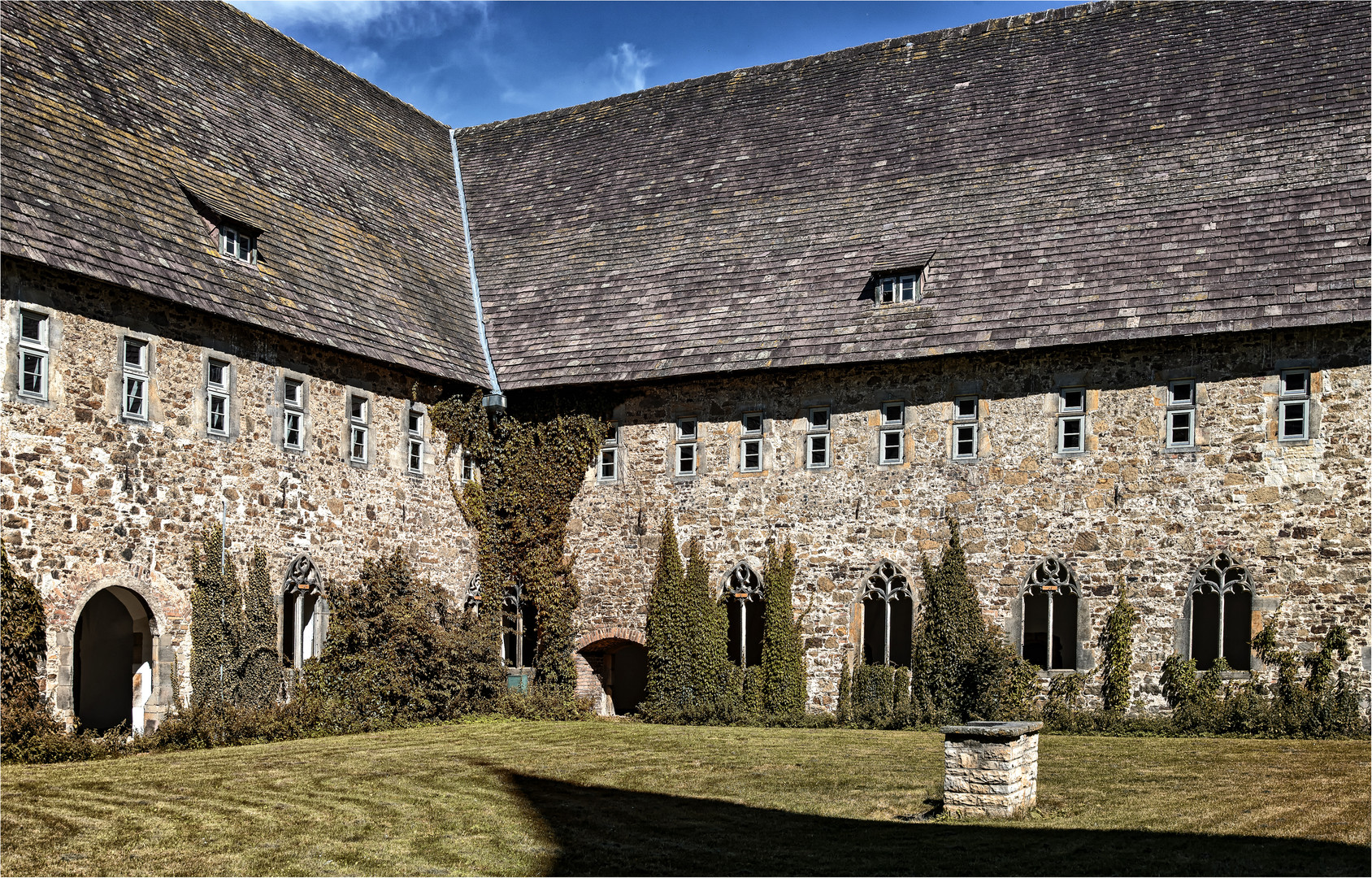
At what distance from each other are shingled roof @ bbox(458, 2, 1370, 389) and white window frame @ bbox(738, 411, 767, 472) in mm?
1003

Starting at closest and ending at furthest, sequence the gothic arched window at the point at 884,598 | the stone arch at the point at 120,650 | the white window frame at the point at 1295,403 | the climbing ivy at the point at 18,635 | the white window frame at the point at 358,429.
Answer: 1. the climbing ivy at the point at 18,635
2. the stone arch at the point at 120,650
3. the white window frame at the point at 1295,403
4. the white window frame at the point at 358,429
5. the gothic arched window at the point at 884,598

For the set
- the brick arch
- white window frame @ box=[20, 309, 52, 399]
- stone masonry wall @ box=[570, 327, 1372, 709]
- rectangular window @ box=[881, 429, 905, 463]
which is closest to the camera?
white window frame @ box=[20, 309, 52, 399]

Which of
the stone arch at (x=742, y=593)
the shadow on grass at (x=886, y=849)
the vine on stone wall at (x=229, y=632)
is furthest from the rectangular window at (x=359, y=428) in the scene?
the shadow on grass at (x=886, y=849)

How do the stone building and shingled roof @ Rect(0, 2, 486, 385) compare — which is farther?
the stone building

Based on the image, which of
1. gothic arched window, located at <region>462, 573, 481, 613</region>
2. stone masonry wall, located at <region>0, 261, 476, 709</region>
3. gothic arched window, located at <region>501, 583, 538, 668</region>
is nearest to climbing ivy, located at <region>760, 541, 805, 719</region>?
gothic arched window, located at <region>501, 583, 538, 668</region>

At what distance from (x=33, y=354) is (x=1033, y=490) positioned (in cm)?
1355

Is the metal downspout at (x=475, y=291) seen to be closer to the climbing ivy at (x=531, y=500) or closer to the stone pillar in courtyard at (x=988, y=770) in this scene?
the climbing ivy at (x=531, y=500)

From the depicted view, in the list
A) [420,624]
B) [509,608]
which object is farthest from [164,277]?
[509,608]

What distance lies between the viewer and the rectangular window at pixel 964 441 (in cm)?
2055

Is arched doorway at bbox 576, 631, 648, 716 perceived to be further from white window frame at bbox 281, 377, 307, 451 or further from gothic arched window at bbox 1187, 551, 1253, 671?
gothic arched window at bbox 1187, 551, 1253, 671

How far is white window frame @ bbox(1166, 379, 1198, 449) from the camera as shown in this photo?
19.3m

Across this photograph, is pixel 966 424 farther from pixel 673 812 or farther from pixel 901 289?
pixel 673 812

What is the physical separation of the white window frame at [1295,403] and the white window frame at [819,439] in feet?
21.2

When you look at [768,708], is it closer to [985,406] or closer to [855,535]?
[855,535]
